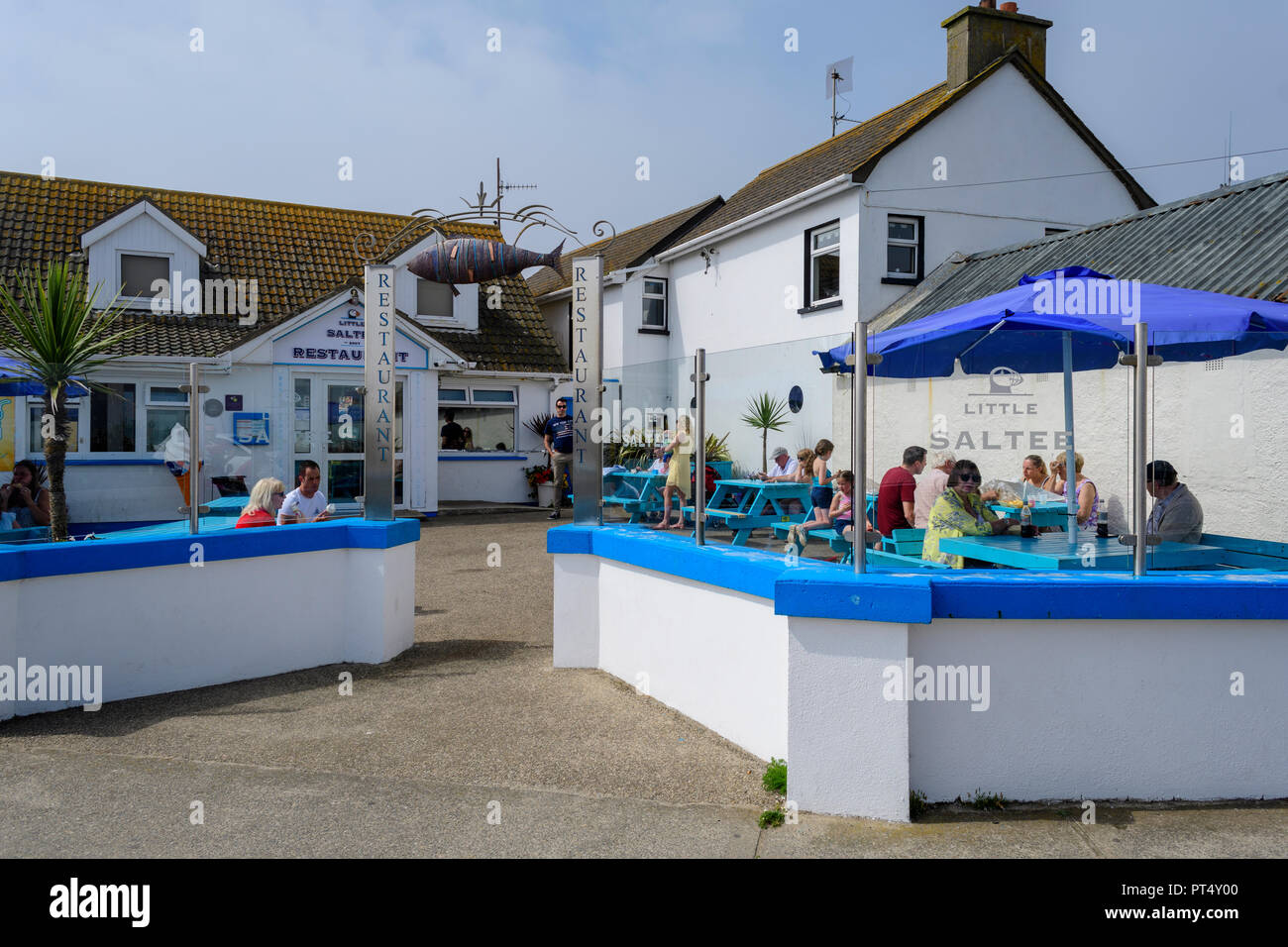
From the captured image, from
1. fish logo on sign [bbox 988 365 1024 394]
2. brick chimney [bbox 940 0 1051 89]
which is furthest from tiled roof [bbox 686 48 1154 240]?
fish logo on sign [bbox 988 365 1024 394]

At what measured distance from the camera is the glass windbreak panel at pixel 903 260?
16.9 m

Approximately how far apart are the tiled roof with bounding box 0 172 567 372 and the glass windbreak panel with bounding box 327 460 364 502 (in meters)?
8.94

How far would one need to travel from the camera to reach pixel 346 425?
8.27 m

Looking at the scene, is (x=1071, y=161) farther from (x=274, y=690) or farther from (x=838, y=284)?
(x=274, y=690)

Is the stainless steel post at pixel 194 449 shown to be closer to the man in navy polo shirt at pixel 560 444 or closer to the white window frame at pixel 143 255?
the man in navy polo shirt at pixel 560 444

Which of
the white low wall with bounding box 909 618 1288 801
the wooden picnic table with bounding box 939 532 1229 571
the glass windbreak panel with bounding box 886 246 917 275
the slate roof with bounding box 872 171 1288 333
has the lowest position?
the white low wall with bounding box 909 618 1288 801

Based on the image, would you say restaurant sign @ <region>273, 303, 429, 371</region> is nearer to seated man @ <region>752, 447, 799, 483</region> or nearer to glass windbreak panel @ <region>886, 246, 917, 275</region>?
glass windbreak panel @ <region>886, 246, 917, 275</region>

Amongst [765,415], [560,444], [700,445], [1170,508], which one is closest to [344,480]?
[700,445]

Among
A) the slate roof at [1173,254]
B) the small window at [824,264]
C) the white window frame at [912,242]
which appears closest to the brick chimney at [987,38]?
the white window frame at [912,242]

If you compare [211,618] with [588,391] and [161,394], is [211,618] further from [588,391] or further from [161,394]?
[161,394]

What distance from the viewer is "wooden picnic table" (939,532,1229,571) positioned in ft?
16.4

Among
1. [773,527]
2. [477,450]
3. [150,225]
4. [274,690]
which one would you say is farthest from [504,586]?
[150,225]

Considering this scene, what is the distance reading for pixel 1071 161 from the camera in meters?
18.1

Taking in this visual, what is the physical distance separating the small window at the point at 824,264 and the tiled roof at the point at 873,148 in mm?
841
